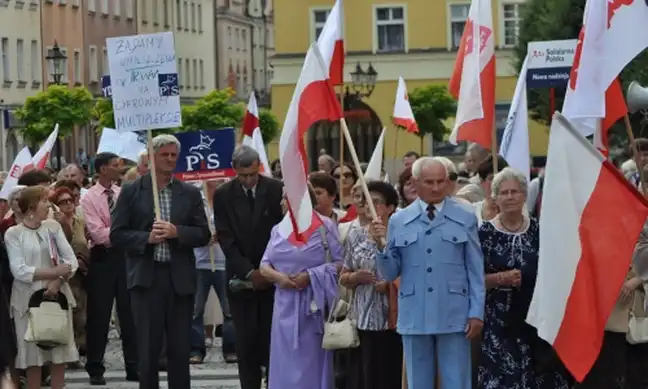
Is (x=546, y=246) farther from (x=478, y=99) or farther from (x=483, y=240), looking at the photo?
(x=478, y=99)

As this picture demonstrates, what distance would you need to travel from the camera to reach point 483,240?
13.6 m

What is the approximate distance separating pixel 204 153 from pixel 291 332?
7.69 meters

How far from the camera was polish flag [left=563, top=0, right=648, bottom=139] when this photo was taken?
1460 centimetres

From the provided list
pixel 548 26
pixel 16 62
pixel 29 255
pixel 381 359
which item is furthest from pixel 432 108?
pixel 381 359

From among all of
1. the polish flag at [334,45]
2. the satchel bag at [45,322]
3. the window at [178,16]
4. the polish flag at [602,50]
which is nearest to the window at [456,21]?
the window at [178,16]

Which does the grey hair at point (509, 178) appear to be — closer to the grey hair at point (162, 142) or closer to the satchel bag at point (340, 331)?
the satchel bag at point (340, 331)

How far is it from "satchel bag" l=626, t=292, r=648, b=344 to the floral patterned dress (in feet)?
2.63

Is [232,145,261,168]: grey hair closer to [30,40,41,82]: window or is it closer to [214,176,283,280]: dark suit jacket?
[214,176,283,280]: dark suit jacket

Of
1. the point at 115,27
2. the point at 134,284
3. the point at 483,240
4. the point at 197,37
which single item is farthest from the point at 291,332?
the point at 197,37

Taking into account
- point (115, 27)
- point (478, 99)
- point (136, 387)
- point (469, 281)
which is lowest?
point (136, 387)

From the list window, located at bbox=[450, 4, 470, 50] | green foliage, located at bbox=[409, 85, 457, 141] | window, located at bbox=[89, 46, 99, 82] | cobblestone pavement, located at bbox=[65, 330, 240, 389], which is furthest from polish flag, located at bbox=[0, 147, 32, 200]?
window, located at bbox=[89, 46, 99, 82]

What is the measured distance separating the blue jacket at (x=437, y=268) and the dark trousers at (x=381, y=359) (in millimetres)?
1392

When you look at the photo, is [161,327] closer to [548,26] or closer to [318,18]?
[548,26]

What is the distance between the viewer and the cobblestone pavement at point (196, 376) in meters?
18.9
